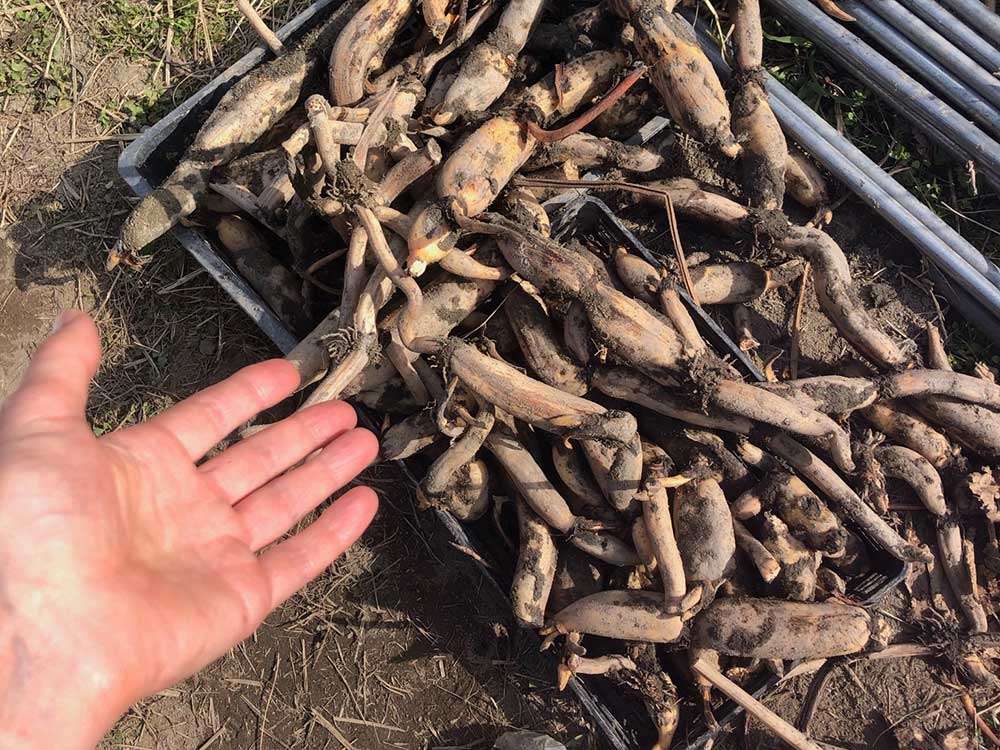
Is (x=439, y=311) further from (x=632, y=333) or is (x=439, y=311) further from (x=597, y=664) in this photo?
(x=597, y=664)

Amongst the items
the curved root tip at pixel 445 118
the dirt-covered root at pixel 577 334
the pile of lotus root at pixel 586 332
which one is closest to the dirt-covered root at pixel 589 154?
the pile of lotus root at pixel 586 332

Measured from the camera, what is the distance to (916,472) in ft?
9.80

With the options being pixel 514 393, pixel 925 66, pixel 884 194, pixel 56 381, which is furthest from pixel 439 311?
pixel 925 66

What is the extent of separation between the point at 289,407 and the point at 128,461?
122 cm

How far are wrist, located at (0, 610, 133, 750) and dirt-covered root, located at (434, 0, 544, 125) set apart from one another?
2.30m

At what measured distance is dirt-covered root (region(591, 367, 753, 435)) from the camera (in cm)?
273

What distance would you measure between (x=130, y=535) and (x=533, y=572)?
4.77ft

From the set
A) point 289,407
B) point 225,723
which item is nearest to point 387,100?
point 289,407

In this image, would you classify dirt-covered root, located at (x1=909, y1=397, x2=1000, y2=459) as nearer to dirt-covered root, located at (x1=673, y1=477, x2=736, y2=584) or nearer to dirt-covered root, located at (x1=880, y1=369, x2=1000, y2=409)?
dirt-covered root, located at (x1=880, y1=369, x2=1000, y2=409)

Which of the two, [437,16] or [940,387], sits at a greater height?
[437,16]

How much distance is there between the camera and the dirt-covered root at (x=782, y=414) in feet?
8.63

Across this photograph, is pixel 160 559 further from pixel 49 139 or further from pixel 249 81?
pixel 49 139

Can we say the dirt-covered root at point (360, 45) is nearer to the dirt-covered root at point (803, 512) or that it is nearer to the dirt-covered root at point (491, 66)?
the dirt-covered root at point (491, 66)

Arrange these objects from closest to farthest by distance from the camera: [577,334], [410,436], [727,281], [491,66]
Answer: [577,334]
[410,436]
[491,66]
[727,281]
